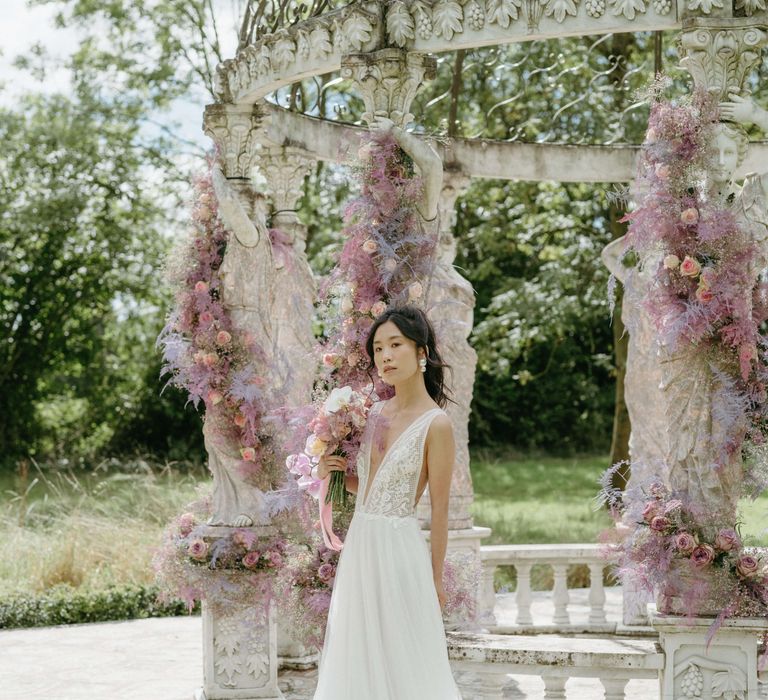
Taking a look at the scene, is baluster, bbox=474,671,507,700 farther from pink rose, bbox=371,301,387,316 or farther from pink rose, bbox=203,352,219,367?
pink rose, bbox=203,352,219,367

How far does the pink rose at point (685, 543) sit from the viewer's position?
5.80 metres

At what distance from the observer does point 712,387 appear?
6000 millimetres

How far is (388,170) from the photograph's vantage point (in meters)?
6.52

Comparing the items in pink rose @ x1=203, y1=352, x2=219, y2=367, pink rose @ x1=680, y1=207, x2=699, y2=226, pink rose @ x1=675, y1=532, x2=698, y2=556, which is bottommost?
pink rose @ x1=675, y1=532, x2=698, y2=556

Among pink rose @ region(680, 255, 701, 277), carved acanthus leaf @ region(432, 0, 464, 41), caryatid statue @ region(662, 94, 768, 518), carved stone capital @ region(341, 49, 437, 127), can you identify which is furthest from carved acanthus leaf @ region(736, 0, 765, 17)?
carved stone capital @ region(341, 49, 437, 127)

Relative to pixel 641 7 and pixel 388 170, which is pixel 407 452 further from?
pixel 641 7

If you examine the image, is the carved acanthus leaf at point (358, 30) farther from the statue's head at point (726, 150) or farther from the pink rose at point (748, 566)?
the pink rose at point (748, 566)

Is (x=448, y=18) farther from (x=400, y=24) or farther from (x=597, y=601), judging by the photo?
(x=597, y=601)

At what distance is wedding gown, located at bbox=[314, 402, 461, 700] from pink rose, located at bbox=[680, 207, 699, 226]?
5.43 ft

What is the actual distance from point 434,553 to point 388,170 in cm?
224

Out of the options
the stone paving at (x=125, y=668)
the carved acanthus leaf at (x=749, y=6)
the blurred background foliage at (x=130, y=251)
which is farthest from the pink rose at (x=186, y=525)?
the blurred background foliage at (x=130, y=251)

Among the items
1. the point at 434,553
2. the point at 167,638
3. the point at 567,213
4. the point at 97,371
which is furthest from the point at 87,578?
the point at 97,371

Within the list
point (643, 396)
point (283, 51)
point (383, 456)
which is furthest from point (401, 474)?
point (643, 396)

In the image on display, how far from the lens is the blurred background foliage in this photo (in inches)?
869
